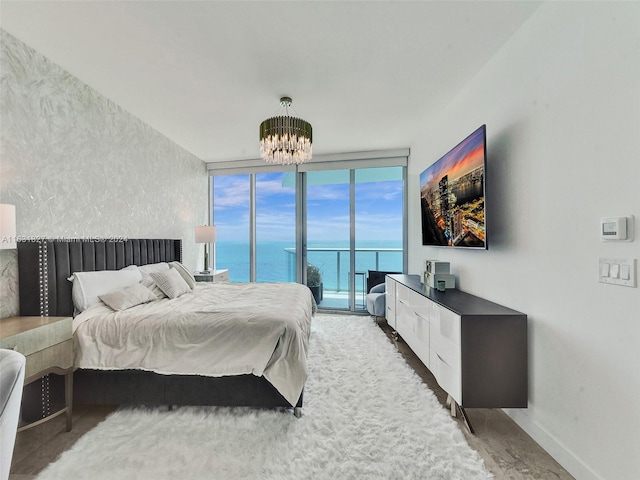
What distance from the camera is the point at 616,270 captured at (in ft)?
4.26

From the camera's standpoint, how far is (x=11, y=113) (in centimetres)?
205

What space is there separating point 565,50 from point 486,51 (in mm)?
709

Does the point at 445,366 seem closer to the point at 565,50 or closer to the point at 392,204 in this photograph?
the point at 565,50

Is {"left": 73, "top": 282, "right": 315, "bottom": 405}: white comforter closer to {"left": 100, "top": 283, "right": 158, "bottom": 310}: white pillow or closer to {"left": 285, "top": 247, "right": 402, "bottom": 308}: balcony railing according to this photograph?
{"left": 100, "top": 283, "right": 158, "bottom": 310}: white pillow

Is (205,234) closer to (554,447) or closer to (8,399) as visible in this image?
(8,399)

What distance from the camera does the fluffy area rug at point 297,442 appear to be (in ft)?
5.11

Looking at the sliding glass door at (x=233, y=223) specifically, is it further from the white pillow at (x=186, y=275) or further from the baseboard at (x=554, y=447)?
the baseboard at (x=554, y=447)

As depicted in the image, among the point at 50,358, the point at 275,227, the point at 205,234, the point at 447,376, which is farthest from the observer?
the point at 275,227

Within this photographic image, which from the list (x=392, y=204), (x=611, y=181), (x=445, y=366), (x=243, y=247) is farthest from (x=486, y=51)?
(x=243, y=247)

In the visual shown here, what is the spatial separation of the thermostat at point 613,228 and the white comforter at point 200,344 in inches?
68.6

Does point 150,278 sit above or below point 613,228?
below

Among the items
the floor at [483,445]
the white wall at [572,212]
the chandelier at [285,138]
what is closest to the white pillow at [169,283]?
the floor at [483,445]

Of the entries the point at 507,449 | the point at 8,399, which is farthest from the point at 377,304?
the point at 8,399

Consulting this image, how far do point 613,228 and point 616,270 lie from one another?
19 cm
